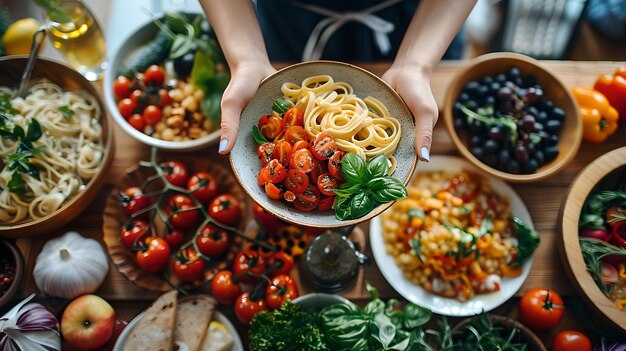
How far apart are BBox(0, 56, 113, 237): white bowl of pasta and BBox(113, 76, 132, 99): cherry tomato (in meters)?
0.07

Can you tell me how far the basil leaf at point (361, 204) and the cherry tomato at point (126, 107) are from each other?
3.12ft

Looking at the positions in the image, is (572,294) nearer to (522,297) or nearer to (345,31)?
(522,297)

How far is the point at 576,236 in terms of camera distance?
1.45m

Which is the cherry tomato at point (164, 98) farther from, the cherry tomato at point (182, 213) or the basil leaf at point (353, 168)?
the basil leaf at point (353, 168)

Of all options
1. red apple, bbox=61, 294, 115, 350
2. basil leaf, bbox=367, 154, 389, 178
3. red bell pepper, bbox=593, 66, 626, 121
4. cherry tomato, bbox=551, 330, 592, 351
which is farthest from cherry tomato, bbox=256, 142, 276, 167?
red bell pepper, bbox=593, 66, 626, 121

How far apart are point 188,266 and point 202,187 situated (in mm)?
266

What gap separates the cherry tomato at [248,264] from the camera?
1501 mm

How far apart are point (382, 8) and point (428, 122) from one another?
2.42 feet

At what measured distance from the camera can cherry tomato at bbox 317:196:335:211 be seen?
1.20m

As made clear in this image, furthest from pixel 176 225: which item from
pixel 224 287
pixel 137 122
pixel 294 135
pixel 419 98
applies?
pixel 419 98

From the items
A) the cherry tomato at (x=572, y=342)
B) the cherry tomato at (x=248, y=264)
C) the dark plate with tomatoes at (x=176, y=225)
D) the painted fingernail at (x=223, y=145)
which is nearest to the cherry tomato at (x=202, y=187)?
the dark plate with tomatoes at (x=176, y=225)

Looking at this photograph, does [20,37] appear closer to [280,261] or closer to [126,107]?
[126,107]

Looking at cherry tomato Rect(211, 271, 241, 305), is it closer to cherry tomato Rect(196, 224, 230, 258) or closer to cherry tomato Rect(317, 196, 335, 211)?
cherry tomato Rect(196, 224, 230, 258)

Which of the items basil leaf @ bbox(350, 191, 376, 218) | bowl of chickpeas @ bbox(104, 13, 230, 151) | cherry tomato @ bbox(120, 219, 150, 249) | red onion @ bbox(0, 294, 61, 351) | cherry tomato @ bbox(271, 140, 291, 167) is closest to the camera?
basil leaf @ bbox(350, 191, 376, 218)
